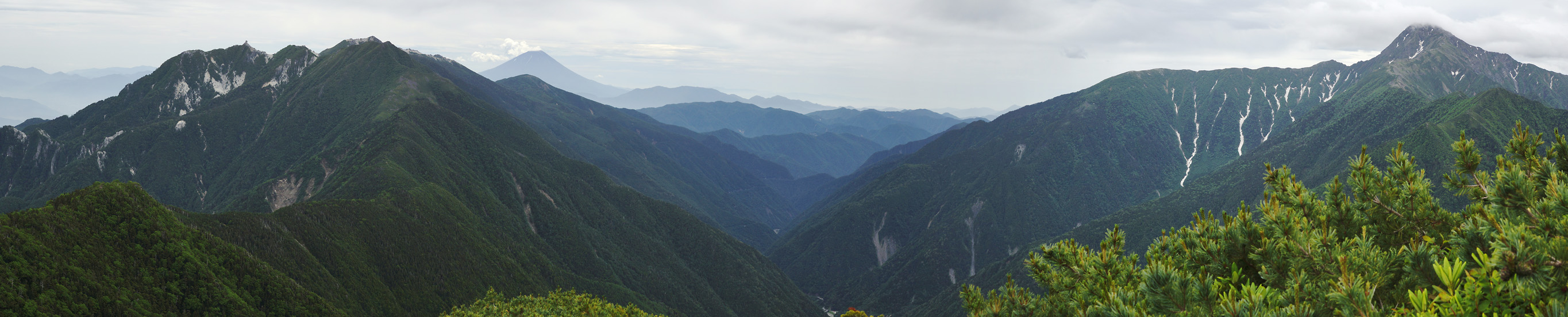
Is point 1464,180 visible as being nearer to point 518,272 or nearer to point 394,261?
point 394,261

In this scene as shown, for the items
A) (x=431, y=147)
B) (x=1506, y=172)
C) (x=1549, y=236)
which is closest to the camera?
(x=1549, y=236)

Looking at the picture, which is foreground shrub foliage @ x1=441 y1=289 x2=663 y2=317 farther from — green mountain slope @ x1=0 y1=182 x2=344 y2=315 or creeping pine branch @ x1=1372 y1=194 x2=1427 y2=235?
creeping pine branch @ x1=1372 y1=194 x2=1427 y2=235

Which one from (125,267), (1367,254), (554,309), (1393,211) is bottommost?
(554,309)

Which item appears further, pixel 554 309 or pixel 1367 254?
pixel 554 309

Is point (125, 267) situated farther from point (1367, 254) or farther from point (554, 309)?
point (1367, 254)

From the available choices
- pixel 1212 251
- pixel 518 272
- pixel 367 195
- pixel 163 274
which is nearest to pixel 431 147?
pixel 367 195

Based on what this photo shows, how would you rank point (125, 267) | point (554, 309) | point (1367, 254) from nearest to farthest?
1. point (1367, 254)
2. point (554, 309)
3. point (125, 267)

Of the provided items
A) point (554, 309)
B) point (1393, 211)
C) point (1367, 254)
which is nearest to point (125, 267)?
point (554, 309)
